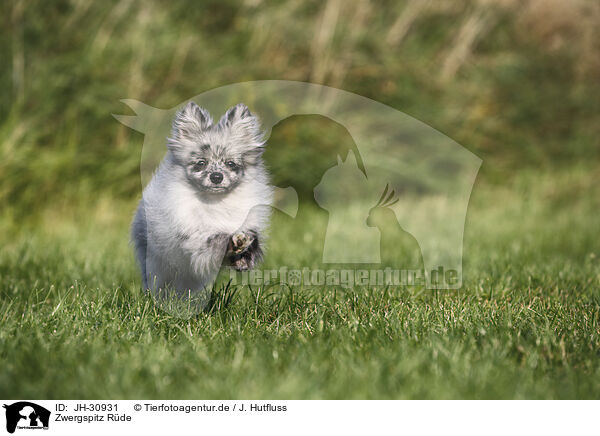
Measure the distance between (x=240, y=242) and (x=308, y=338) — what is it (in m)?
0.52

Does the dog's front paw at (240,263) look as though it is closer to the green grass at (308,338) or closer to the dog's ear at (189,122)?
the green grass at (308,338)

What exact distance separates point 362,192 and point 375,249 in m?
1.57

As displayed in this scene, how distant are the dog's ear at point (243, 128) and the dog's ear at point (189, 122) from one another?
0.08 meters

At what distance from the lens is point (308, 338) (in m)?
2.56

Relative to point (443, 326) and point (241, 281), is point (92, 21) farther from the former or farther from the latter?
point (443, 326)

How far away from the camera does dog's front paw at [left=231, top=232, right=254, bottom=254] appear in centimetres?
269

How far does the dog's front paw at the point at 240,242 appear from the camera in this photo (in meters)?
2.69

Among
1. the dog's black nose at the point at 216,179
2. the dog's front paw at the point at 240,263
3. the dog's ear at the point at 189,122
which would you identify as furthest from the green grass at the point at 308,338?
the dog's ear at the point at 189,122
